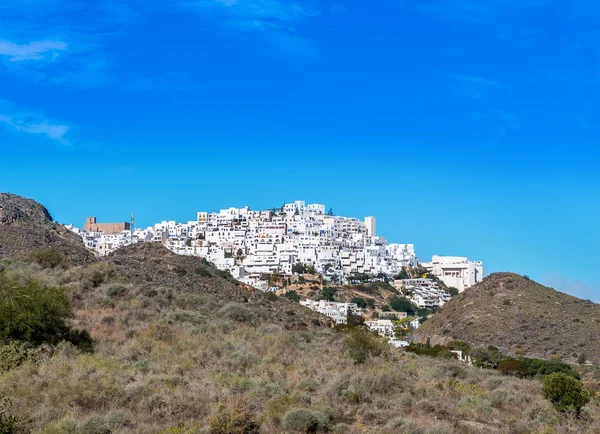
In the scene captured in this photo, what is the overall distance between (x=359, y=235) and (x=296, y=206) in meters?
21.3

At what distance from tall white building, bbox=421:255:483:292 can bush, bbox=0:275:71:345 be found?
113 m

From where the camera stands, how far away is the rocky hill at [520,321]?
43156mm

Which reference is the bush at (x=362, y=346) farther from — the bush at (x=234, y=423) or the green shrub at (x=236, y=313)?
the bush at (x=234, y=423)

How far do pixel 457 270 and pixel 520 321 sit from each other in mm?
89732

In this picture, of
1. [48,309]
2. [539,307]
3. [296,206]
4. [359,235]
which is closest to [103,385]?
[48,309]

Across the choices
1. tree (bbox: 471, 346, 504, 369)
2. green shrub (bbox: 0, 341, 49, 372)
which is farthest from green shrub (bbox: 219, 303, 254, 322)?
tree (bbox: 471, 346, 504, 369)

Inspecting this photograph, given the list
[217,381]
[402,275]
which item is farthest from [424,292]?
[217,381]

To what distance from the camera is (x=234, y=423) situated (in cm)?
1150

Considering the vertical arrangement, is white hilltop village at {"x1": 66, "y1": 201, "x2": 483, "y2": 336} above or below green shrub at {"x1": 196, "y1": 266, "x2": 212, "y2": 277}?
above

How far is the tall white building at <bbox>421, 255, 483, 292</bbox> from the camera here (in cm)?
12970

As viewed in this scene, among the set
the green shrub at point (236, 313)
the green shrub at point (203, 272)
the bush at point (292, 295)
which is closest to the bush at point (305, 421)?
the green shrub at point (236, 313)

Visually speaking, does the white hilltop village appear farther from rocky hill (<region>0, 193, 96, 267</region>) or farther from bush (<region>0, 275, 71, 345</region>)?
bush (<region>0, 275, 71, 345</region>)

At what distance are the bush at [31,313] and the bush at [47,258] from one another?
11908mm

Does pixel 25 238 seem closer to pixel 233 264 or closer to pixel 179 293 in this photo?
pixel 179 293
